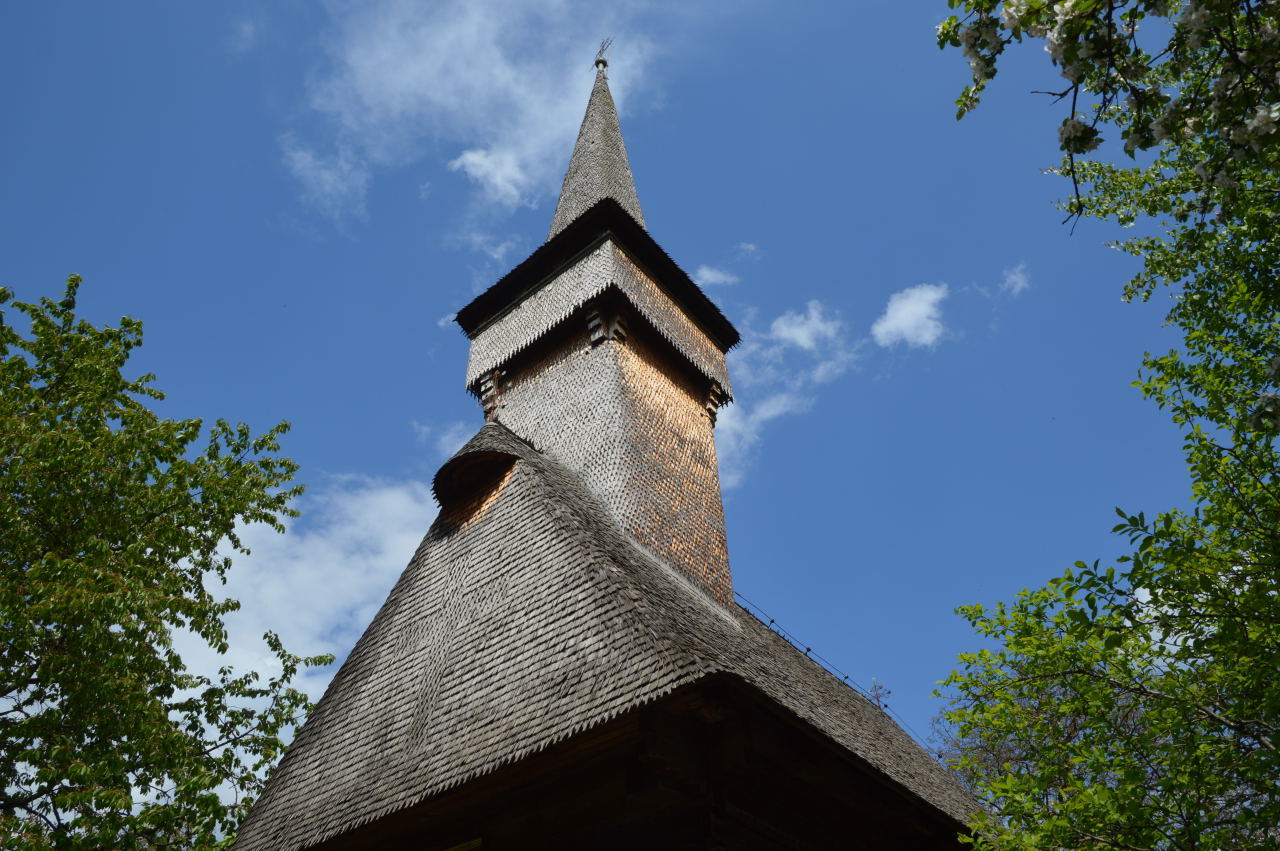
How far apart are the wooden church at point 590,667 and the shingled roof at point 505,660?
0.03 metres

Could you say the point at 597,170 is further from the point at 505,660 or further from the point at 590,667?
the point at 590,667

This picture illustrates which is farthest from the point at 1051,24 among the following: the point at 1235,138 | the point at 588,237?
the point at 588,237

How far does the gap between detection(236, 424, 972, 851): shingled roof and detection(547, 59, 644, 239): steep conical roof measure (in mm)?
7871

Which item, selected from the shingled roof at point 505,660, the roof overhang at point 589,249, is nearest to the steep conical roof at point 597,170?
the roof overhang at point 589,249

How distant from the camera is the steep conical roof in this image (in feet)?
62.2

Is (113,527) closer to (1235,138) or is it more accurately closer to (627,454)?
(627,454)

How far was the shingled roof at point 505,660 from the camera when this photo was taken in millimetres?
7496

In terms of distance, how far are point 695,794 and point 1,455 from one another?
11.3 meters

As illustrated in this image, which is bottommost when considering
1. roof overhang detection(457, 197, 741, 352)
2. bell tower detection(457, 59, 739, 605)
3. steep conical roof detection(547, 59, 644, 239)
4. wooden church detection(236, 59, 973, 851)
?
wooden church detection(236, 59, 973, 851)

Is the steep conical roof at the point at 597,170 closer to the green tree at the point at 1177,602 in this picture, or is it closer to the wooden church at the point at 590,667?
the wooden church at the point at 590,667

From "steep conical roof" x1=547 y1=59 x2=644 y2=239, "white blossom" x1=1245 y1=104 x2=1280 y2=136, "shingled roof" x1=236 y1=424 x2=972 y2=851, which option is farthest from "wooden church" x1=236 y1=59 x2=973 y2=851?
"white blossom" x1=1245 y1=104 x2=1280 y2=136

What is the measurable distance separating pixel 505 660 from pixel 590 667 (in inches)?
58.5

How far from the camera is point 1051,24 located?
13.3 ft

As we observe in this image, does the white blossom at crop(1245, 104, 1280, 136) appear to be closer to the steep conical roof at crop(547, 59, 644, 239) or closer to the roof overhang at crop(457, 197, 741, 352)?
the roof overhang at crop(457, 197, 741, 352)
